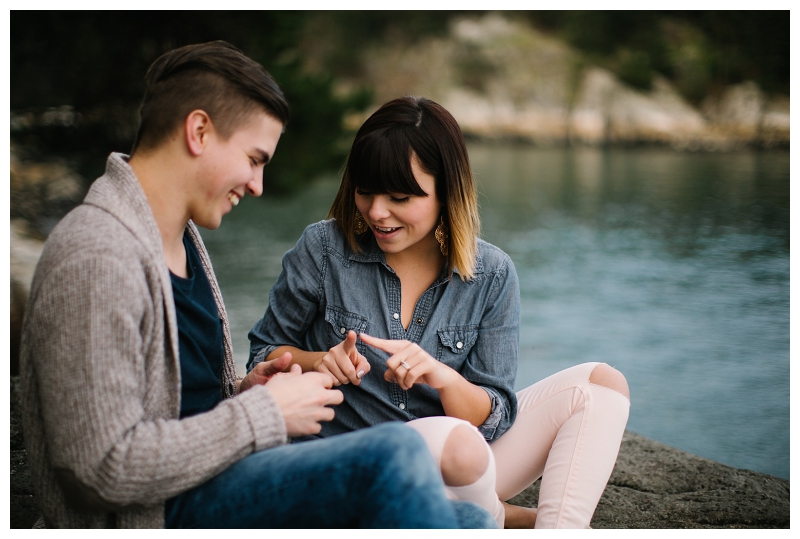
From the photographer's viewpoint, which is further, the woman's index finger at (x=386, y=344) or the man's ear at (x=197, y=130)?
the woman's index finger at (x=386, y=344)

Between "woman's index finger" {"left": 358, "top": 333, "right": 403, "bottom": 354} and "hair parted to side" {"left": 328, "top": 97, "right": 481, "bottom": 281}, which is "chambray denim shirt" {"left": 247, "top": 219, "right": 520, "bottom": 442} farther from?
"woman's index finger" {"left": 358, "top": 333, "right": 403, "bottom": 354}

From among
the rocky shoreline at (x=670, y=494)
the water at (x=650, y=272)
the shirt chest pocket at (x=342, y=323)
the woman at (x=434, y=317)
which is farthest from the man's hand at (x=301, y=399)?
the water at (x=650, y=272)

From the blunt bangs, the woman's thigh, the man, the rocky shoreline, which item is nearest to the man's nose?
the man

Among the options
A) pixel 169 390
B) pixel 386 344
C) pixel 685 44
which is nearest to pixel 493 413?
pixel 386 344

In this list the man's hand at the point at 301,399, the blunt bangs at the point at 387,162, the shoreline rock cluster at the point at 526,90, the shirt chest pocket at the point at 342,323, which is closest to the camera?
the man's hand at the point at 301,399

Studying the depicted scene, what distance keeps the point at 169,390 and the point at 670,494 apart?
54.8 inches

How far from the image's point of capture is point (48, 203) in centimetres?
480

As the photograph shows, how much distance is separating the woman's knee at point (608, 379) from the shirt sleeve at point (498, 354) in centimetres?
17

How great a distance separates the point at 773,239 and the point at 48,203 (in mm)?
5711

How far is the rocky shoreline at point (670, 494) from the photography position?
5.80 ft

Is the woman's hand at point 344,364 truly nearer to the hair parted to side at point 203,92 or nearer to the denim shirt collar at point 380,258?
the denim shirt collar at point 380,258

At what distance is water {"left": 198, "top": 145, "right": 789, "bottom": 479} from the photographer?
3.65 metres
